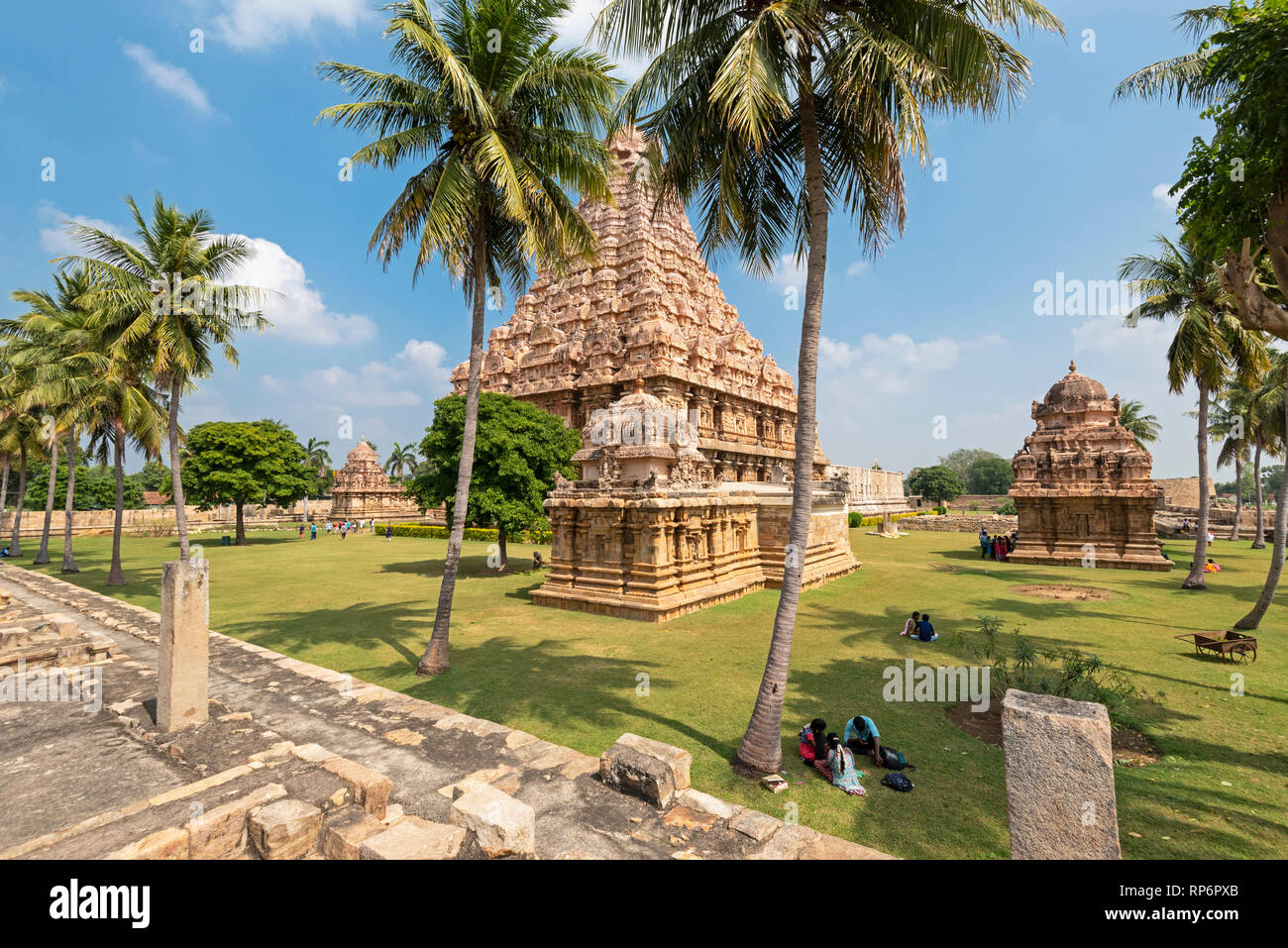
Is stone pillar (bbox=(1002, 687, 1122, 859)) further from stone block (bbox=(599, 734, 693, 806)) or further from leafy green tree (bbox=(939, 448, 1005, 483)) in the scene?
leafy green tree (bbox=(939, 448, 1005, 483))

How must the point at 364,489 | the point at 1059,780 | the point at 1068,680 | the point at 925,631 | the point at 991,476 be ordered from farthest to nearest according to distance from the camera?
1. the point at 991,476
2. the point at 364,489
3. the point at 925,631
4. the point at 1068,680
5. the point at 1059,780

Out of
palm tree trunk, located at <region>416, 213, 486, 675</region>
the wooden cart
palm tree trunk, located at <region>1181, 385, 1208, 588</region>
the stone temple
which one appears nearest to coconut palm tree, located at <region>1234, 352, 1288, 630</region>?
palm tree trunk, located at <region>1181, 385, 1208, 588</region>

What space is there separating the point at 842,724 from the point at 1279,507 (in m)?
14.8

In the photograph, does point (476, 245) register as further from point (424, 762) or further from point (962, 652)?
point (962, 652)

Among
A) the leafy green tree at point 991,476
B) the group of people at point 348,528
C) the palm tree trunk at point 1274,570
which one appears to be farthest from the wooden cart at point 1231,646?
the leafy green tree at point 991,476

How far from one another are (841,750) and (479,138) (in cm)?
1160

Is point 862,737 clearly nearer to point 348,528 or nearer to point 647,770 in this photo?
point 647,770

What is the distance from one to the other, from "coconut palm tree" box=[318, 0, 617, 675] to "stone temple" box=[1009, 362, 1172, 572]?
24.1 metres

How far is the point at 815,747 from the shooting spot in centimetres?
632

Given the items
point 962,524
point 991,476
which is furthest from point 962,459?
point 962,524

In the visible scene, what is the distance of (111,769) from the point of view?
231 inches

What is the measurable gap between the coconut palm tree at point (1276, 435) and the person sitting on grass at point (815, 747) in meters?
12.3

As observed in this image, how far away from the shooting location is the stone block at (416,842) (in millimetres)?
3982

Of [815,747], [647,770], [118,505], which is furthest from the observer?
[118,505]
